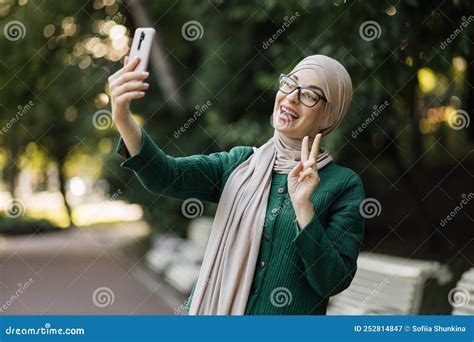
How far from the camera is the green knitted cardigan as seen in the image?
8.88 ft

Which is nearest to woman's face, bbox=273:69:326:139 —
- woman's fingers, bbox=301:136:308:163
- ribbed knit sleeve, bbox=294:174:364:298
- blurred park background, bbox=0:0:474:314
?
woman's fingers, bbox=301:136:308:163

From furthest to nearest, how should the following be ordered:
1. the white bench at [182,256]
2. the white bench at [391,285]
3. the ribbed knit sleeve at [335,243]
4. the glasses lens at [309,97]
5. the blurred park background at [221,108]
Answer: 1. the white bench at [182,256]
2. the blurred park background at [221,108]
3. the white bench at [391,285]
4. the glasses lens at [309,97]
5. the ribbed knit sleeve at [335,243]

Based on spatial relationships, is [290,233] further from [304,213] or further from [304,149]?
[304,149]

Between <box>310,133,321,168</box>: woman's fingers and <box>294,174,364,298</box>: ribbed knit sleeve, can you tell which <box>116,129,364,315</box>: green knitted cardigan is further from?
<box>310,133,321,168</box>: woman's fingers

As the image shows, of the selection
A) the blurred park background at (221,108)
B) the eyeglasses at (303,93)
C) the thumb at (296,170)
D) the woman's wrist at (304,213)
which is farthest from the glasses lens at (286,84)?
the blurred park background at (221,108)

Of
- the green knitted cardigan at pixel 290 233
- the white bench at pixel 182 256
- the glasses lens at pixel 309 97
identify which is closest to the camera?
the green knitted cardigan at pixel 290 233

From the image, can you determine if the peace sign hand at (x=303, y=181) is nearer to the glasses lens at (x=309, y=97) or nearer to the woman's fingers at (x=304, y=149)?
the woman's fingers at (x=304, y=149)

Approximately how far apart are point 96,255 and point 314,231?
9.92 metres

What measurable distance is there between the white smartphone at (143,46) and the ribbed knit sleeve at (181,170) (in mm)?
246

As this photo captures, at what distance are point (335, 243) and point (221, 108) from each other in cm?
452

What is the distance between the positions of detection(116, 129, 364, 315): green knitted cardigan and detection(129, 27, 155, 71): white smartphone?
257mm

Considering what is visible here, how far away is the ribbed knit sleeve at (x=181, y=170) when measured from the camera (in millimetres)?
2721

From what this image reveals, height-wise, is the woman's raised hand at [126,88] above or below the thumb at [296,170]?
below

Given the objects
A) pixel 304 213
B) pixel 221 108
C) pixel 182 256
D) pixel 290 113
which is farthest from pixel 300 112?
pixel 182 256
